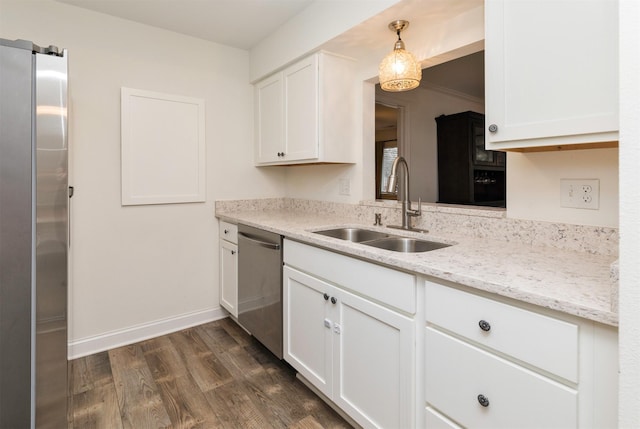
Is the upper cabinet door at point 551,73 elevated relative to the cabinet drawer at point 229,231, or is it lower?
elevated

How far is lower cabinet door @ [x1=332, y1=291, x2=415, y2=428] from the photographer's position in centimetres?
126

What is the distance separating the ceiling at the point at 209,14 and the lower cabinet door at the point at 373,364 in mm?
1924

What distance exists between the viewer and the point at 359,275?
144 cm

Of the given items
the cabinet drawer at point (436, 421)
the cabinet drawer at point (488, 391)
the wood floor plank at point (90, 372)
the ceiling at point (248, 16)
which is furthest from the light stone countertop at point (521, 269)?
the wood floor plank at point (90, 372)

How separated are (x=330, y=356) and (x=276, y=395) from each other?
47cm

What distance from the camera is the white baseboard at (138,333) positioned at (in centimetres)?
227

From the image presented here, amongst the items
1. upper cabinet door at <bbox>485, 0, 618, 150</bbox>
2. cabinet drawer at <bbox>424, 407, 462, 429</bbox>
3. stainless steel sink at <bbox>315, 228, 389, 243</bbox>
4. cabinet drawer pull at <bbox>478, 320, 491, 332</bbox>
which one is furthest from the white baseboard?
upper cabinet door at <bbox>485, 0, 618, 150</bbox>

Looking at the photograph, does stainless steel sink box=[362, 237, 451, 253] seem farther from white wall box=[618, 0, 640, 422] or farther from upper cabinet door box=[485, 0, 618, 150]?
white wall box=[618, 0, 640, 422]

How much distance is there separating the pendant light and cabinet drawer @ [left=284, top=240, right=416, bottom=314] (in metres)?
0.99

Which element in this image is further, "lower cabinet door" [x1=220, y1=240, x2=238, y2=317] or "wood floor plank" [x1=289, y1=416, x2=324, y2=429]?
"lower cabinet door" [x1=220, y1=240, x2=238, y2=317]

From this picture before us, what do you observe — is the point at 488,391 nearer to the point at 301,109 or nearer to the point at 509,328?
the point at 509,328

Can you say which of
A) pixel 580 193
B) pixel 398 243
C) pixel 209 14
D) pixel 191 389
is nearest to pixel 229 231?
pixel 191 389

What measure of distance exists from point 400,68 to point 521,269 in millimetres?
1181

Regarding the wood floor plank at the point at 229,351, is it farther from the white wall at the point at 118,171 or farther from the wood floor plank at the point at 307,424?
the wood floor plank at the point at 307,424
